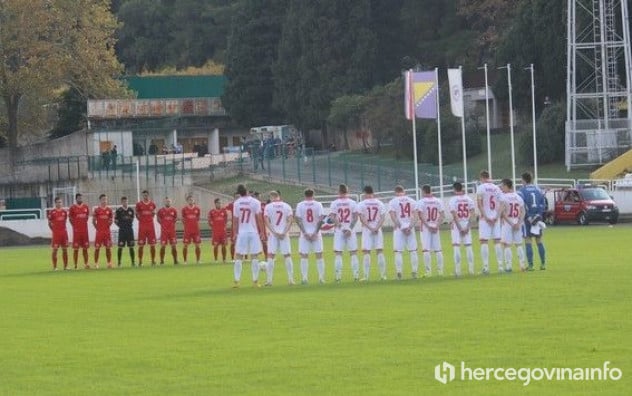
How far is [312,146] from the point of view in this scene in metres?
102

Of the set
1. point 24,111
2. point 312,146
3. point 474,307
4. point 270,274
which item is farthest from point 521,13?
point 474,307

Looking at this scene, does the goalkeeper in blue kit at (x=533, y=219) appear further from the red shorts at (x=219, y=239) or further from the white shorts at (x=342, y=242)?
the red shorts at (x=219, y=239)

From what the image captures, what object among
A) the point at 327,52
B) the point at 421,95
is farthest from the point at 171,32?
the point at 421,95

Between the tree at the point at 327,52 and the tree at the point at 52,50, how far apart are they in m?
10.9

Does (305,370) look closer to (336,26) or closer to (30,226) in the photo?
(30,226)

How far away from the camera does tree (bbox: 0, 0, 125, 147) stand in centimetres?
9031

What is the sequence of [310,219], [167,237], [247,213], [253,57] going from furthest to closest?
[253,57], [167,237], [310,219], [247,213]

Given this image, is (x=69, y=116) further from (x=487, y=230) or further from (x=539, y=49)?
(x=487, y=230)

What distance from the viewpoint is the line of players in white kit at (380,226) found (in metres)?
31.2

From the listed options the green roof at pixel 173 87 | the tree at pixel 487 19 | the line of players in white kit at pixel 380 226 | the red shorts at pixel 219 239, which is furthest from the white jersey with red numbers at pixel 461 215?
the green roof at pixel 173 87

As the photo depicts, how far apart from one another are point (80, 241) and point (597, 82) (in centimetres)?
4412

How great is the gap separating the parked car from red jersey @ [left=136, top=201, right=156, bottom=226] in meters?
24.1

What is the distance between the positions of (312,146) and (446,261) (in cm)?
6405

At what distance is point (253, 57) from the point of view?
101125mm
